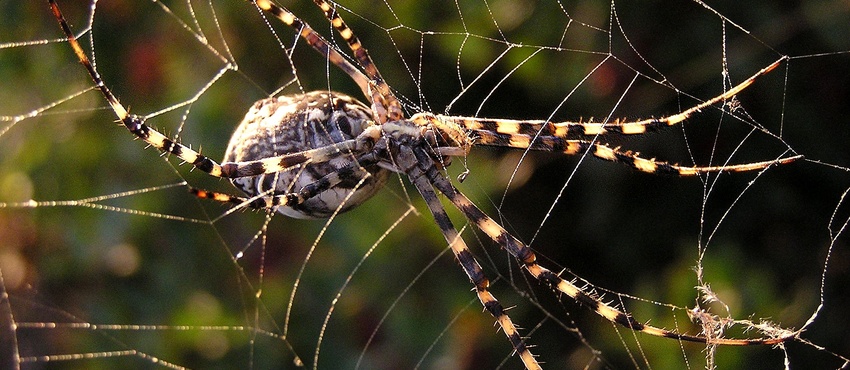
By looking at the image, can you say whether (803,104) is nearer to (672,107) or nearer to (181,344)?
(672,107)

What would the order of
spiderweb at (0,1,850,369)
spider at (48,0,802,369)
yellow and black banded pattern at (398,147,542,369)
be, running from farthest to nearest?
spiderweb at (0,1,850,369), yellow and black banded pattern at (398,147,542,369), spider at (48,0,802,369)

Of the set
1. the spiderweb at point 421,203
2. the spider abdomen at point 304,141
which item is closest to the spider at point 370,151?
the spider abdomen at point 304,141

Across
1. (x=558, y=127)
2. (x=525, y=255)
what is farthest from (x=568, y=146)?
(x=525, y=255)

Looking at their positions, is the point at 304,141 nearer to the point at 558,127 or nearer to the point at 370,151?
the point at 370,151

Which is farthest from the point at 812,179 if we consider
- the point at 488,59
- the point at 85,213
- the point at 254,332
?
the point at 85,213

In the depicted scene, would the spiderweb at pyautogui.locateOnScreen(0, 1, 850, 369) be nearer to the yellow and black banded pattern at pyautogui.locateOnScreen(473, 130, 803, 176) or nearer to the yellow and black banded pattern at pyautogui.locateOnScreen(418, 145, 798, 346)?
the yellow and black banded pattern at pyautogui.locateOnScreen(418, 145, 798, 346)

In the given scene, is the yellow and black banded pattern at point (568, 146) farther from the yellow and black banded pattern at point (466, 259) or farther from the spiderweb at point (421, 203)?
the spiderweb at point (421, 203)

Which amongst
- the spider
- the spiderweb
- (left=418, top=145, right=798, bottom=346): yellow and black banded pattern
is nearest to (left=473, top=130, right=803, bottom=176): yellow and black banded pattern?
the spider
